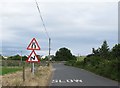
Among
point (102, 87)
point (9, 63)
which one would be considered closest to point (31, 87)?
point (102, 87)

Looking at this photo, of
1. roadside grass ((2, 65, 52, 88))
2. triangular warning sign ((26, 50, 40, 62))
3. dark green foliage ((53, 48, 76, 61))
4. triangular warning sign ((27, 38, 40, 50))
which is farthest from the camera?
dark green foliage ((53, 48, 76, 61))

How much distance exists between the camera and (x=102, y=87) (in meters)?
18.7

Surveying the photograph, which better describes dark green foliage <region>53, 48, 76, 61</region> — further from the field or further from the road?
the field

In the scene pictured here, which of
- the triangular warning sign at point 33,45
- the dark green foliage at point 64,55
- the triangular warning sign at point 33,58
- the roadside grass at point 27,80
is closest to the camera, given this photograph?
the roadside grass at point 27,80

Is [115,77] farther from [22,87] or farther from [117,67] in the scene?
[22,87]

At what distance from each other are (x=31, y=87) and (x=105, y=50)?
105572 mm

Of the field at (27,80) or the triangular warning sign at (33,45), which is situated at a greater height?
the triangular warning sign at (33,45)

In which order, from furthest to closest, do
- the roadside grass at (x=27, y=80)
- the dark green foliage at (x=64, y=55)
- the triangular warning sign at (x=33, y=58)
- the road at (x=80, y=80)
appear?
1. the dark green foliage at (x=64, y=55)
2. the road at (x=80, y=80)
3. the triangular warning sign at (x=33, y=58)
4. the roadside grass at (x=27, y=80)

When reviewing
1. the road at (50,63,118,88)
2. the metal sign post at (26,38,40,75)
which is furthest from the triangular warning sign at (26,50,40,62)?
the road at (50,63,118,88)

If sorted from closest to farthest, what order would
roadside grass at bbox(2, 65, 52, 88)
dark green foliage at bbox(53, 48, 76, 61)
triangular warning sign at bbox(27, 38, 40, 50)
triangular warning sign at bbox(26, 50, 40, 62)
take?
roadside grass at bbox(2, 65, 52, 88) → triangular warning sign at bbox(26, 50, 40, 62) → triangular warning sign at bbox(27, 38, 40, 50) → dark green foliage at bbox(53, 48, 76, 61)

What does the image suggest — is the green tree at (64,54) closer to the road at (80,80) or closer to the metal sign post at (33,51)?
the road at (80,80)

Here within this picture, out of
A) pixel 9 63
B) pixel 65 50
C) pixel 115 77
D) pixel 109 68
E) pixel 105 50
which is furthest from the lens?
pixel 65 50

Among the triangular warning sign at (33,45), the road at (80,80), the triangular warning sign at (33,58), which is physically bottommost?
the road at (80,80)

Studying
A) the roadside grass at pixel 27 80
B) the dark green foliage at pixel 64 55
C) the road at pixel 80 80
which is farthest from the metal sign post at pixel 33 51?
the dark green foliage at pixel 64 55
